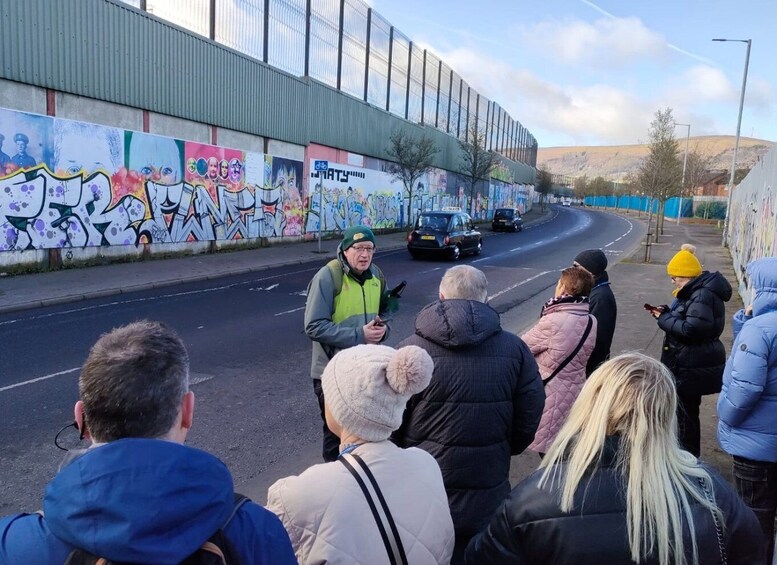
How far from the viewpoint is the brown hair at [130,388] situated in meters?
1.44

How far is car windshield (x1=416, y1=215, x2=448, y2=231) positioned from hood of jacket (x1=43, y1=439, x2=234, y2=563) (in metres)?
21.4

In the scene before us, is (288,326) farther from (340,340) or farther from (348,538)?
(348,538)

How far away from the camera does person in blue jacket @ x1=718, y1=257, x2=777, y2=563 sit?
306 centimetres

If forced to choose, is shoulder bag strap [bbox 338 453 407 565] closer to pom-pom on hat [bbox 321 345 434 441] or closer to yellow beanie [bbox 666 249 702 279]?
pom-pom on hat [bbox 321 345 434 441]

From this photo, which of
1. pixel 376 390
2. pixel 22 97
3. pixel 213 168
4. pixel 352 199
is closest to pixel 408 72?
pixel 352 199

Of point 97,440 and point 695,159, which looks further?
point 695,159

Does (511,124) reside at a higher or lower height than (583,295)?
higher

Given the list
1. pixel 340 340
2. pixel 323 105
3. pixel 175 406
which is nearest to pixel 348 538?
pixel 175 406

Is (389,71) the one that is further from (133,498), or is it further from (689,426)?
(133,498)

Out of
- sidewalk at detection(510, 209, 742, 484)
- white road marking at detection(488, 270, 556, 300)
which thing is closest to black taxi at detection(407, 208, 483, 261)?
white road marking at detection(488, 270, 556, 300)

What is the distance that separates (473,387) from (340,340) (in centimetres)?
143

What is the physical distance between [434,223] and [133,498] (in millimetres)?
21921

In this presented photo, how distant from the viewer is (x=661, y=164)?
25.6m

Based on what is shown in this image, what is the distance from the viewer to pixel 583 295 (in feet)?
13.3
